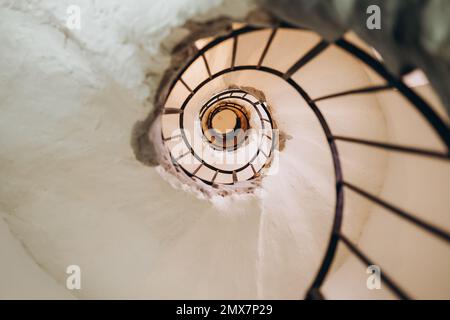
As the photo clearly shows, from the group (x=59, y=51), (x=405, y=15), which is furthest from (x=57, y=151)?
(x=405, y=15)

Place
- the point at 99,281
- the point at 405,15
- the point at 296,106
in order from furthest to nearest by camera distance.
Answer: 1. the point at 296,106
2. the point at 99,281
3. the point at 405,15

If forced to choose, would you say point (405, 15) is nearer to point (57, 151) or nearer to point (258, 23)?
point (258, 23)

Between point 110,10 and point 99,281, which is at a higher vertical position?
point 110,10
